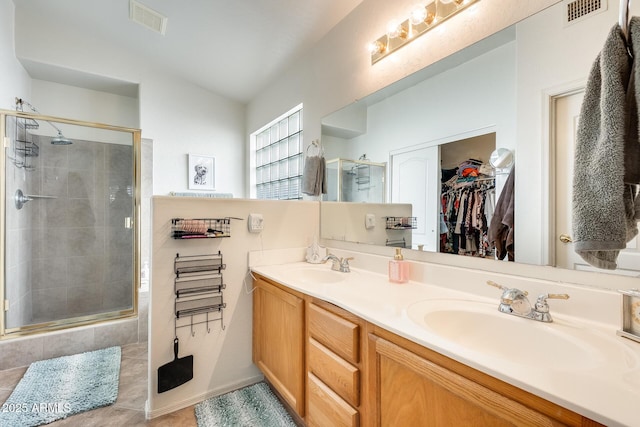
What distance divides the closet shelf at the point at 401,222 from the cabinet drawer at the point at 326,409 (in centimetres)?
85

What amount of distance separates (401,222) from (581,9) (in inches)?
40.7

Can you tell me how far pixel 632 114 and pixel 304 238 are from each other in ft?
5.46

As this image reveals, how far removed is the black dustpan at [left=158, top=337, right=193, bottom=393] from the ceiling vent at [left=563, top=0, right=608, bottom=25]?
7.39 ft

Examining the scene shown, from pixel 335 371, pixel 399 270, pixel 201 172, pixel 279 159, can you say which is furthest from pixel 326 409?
pixel 201 172

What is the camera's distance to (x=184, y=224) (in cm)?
156

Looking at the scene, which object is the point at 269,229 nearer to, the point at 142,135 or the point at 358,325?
the point at 358,325

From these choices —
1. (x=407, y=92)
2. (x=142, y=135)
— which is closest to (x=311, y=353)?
(x=407, y=92)

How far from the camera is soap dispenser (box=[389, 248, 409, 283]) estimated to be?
54.4 inches

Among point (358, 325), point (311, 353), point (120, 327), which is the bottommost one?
point (120, 327)

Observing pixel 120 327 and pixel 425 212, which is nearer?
pixel 425 212

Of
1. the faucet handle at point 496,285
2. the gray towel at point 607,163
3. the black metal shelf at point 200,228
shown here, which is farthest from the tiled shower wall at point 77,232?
the gray towel at point 607,163

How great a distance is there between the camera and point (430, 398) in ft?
2.47

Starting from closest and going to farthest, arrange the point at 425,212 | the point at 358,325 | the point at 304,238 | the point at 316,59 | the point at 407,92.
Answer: the point at 358,325 < the point at 425,212 < the point at 407,92 < the point at 304,238 < the point at 316,59

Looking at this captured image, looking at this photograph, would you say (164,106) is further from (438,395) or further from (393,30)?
(438,395)
